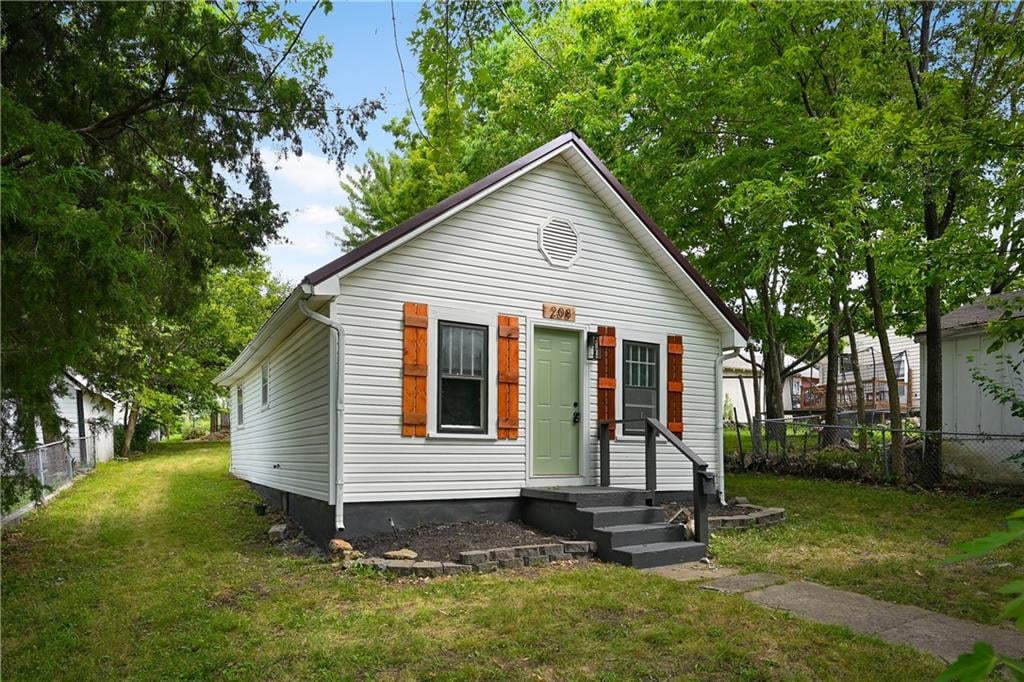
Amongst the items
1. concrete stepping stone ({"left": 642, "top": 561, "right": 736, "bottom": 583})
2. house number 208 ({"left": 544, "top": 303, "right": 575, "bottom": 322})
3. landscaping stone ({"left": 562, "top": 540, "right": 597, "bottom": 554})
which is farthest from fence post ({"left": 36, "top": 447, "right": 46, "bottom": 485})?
concrete stepping stone ({"left": 642, "top": 561, "right": 736, "bottom": 583})

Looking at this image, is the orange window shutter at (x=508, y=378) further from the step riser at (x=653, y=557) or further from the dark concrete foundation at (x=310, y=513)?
the dark concrete foundation at (x=310, y=513)

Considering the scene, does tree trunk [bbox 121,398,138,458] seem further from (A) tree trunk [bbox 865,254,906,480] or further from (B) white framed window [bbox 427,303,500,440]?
(A) tree trunk [bbox 865,254,906,480]

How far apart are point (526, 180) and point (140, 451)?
23.2 metres

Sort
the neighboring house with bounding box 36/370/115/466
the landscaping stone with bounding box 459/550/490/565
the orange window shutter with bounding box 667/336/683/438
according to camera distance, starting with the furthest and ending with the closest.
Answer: the neighboring house with bounding box 36/370/115/466 → the orange window shutter with bounding box 667/336/683/438 → the landscaping stone with bounding box 459/550/490/565

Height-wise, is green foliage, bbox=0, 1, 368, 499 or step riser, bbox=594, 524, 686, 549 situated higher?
green foliage, bbox=0, 1, 368, 499

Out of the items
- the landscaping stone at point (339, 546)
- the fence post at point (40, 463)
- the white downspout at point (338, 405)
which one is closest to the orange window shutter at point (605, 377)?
the white downspout at point (338, 405)

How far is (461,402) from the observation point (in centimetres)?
901

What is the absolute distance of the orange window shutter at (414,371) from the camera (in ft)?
27.8

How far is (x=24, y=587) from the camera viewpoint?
282 inches

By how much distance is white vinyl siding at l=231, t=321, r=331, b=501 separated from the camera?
8742 millimetres

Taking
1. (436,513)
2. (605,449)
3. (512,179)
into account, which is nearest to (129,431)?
(436,513)

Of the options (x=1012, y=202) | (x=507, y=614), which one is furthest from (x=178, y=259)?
(x=1012, y=202)

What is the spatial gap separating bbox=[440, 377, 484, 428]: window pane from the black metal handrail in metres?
1.85

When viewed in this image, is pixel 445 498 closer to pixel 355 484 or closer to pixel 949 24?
pixel 355 484
